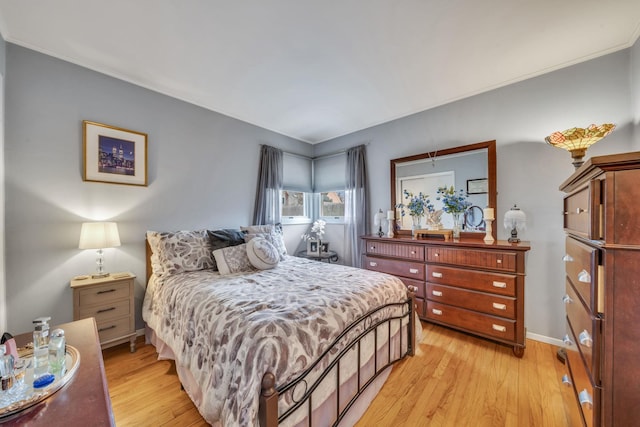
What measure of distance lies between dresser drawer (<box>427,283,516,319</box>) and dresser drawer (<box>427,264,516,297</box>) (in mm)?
52

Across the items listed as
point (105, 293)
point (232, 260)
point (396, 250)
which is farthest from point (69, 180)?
point (396, 250)

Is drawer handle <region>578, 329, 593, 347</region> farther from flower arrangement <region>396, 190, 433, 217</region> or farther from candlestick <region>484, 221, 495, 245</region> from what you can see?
flower arrangement <region>396, 190, 433, 217</region>

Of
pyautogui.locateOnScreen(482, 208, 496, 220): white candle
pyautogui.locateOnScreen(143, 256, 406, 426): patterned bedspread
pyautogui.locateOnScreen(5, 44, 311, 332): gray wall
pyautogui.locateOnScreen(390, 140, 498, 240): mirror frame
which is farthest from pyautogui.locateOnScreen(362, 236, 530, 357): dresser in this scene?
pyautogui.locateOnScreen(5, 44, 311, 332): gray wall

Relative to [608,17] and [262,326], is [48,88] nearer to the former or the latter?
[262,326]

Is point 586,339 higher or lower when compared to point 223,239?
lower

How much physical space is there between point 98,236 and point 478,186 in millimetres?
3892

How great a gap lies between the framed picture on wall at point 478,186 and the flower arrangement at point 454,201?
0.30ft

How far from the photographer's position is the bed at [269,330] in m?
1.14

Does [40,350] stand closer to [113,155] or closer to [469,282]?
[113,155]

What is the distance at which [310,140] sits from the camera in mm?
4461

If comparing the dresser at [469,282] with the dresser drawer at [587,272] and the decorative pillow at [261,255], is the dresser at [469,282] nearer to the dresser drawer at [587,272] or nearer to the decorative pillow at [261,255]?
the dresser drawer at [587,272]

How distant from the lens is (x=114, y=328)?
220 cm

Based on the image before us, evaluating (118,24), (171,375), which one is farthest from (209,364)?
(118,24)

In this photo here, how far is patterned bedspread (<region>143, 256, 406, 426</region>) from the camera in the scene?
3.73 ft
